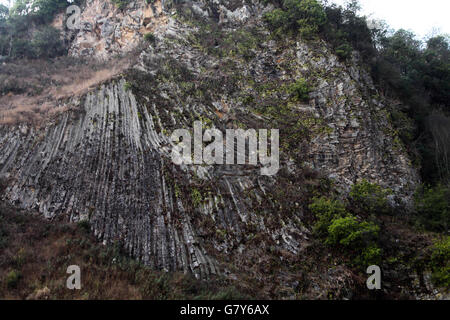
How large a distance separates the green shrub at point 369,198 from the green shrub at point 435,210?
1.20 m

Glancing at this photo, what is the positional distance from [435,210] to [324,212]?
466 cm

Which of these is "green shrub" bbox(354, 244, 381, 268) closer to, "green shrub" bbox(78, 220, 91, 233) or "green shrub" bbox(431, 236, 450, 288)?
"green shrub" bbox(431, 236, 450, 288)

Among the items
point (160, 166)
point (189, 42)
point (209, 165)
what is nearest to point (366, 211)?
point (209, 165)

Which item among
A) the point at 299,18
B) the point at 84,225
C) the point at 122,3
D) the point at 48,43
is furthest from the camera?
the point at 48,43

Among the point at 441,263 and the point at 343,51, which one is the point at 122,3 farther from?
the point at 441,263

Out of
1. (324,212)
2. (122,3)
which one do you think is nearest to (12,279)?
(324,212)

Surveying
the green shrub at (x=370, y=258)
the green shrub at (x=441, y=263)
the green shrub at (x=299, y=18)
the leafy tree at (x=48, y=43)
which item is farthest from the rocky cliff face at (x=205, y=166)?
the leafy tree at (x=48, y=43)

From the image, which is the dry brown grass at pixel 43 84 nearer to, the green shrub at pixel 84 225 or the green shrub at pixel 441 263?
the green shrub at pixel 84 225

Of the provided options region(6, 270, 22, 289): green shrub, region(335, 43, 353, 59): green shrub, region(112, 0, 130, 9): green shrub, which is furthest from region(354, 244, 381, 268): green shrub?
region(112, 0, 130, 9): green shrub

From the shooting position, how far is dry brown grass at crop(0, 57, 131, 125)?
1080cm

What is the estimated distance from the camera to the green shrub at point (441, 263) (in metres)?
7.12

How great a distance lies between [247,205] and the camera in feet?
30.5

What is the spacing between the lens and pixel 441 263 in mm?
→ 7566
